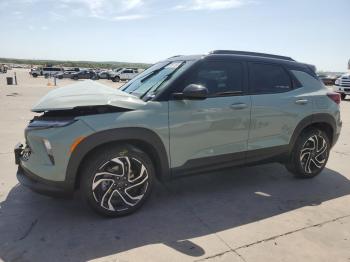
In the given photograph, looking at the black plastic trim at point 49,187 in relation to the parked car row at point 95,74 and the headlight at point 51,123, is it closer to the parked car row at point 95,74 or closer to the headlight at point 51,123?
the headlight at point 51,123

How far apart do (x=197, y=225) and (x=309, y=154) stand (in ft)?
7.54

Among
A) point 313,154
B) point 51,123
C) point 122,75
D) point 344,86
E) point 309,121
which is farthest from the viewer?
point 122,75

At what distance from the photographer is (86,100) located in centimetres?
332

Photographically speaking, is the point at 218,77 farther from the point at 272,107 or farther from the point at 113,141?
the point at 113,141

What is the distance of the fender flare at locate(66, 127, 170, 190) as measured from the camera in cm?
320

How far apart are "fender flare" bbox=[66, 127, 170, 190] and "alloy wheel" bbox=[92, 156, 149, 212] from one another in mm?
200

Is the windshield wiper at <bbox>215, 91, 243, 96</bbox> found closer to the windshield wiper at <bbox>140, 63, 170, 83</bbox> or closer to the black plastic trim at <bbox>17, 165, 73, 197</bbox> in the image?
the windshield wiper at <bbox>140, 63, 170, 83</bbox>

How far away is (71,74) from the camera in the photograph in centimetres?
4719

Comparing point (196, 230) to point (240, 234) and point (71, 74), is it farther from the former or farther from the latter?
point (71, 74)

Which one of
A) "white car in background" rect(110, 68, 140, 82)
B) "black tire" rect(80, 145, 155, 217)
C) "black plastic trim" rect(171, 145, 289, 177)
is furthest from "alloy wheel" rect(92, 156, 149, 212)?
"white car in background" rect(110, 68, 140, 82)

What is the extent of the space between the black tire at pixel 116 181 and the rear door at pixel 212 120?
0.38 metres

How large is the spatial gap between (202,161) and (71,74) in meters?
46.4

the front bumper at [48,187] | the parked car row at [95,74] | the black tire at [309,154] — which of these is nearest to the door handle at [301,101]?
the black tire at [309,154]

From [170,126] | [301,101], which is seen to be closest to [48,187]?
[170,126]
